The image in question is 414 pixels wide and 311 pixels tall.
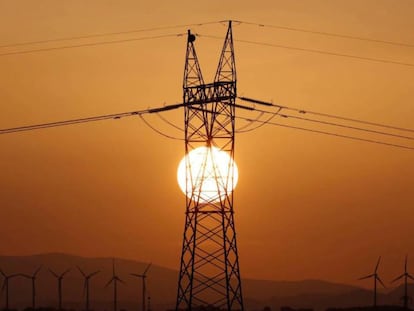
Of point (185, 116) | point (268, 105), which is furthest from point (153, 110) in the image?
point (268, 105)

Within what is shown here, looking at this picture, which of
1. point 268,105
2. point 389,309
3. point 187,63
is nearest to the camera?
point 268,105

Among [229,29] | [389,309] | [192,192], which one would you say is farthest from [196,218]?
[389,309]

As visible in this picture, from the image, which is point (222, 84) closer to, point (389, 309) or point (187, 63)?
point (187, 63)

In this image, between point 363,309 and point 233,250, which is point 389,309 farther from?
point 233,250

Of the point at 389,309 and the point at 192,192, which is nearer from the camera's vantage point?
the point at 192,192

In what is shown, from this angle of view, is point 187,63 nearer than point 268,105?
No

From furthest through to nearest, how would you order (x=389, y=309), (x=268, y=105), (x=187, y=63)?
(x=389, y=309), (x=187, y=63), (x=268, y=105)

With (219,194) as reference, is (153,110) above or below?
above

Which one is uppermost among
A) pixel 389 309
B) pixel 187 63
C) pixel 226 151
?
pixel 187 63

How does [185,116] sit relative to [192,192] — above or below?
above
